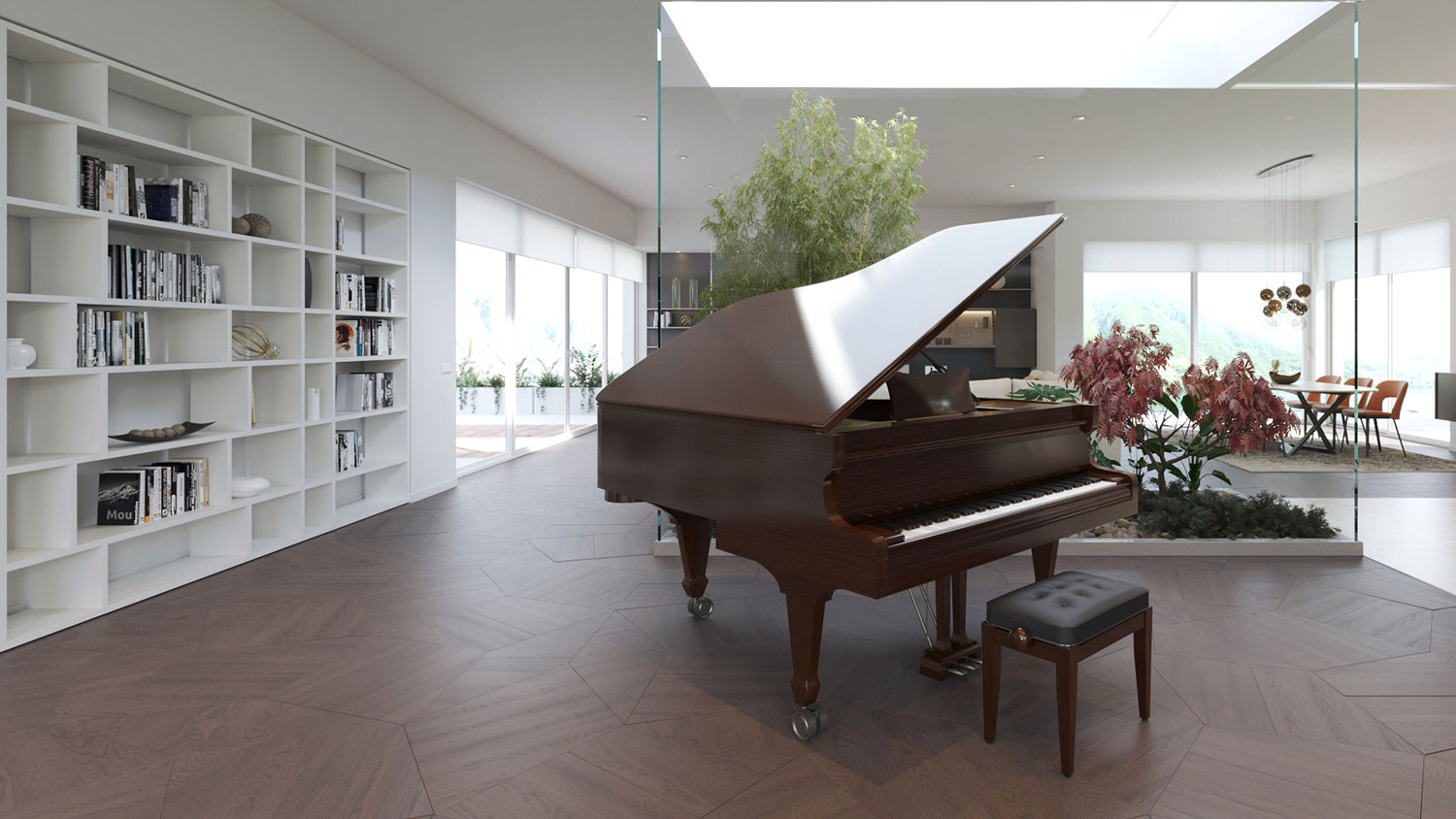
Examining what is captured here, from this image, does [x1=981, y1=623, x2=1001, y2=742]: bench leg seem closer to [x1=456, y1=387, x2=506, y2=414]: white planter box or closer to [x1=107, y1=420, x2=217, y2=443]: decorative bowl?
[x1=107, y1=420, x2=217, y2=443]: decorative bowl

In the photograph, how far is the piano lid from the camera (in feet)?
7.08

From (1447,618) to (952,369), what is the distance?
102 inches

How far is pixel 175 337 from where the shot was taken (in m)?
4.18

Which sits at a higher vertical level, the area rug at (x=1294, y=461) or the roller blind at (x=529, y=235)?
the roller blind at (x=529, y=235)

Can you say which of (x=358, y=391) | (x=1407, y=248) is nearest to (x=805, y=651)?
(x=358, y=391)

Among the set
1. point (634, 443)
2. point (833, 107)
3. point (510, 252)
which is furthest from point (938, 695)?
point (510, 252)

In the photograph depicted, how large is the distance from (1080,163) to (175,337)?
16.1 feet

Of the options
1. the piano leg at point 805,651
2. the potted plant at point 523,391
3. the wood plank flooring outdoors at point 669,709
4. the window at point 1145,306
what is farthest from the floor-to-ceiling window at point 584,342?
the piano leg at point 805,651

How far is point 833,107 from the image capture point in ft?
13.7

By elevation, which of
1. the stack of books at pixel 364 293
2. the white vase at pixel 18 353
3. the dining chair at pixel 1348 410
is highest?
the stack of books at pixel 364 293

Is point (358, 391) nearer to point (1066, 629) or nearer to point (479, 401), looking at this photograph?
point (479, 401)

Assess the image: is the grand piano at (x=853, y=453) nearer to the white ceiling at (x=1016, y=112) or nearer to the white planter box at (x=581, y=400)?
the white ceiling at (x=1016, y=112)

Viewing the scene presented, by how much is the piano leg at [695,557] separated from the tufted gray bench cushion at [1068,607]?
53.7 inches

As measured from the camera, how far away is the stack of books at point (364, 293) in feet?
17.1
